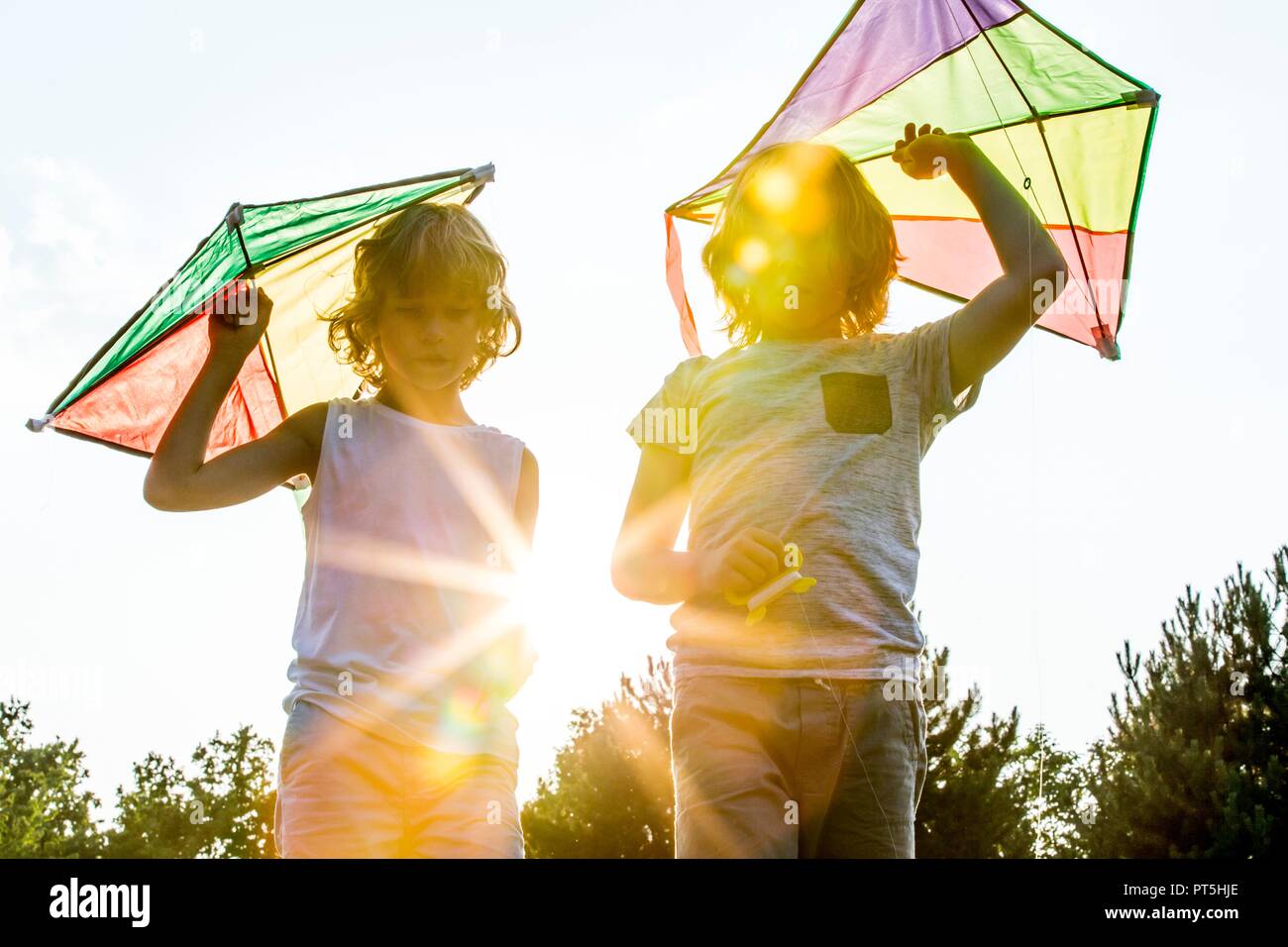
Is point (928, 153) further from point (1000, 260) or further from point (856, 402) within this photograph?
point (856, 402)

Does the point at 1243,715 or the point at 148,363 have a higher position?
the point at 148,363

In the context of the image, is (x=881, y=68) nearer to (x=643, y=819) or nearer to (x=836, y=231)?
(x=836, y=231)

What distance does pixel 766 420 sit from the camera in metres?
2.84

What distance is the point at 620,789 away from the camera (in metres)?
24.5

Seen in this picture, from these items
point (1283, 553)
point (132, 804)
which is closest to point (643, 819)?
point (1283, 553)

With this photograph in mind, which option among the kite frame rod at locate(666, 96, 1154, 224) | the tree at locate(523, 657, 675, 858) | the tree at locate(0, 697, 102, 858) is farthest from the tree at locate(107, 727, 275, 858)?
the kite frame rod at locate(666, 96, 1154, 224)

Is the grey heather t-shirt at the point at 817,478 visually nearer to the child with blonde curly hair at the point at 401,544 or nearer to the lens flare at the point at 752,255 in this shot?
the lens flare at the point at 752,255

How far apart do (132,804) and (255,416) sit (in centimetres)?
5249

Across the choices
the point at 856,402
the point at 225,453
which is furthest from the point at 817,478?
the point at 225,453

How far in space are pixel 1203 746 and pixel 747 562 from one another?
20129 millimetres

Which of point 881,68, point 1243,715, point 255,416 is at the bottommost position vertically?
point 1243,715

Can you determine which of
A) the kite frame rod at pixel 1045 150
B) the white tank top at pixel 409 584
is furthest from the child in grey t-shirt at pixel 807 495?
→ the kite frame rod at pixel 1045 150

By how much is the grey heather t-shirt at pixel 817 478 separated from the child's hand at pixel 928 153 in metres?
0.42
